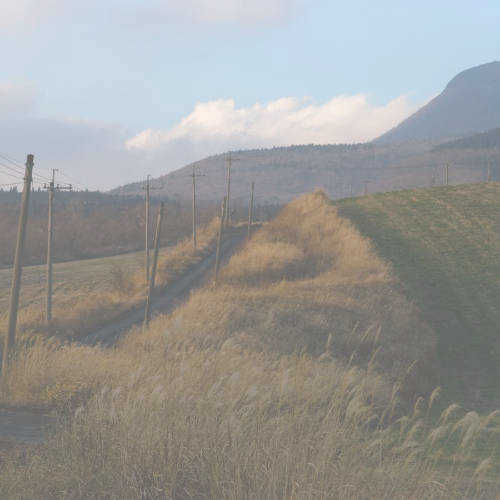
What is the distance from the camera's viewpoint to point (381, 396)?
40.8 feet

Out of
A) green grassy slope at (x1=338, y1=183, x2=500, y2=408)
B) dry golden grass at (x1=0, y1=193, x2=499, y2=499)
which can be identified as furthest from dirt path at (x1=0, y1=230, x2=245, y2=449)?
green grassy slope at (x1=338, y1=183, x2=500, y2=408)

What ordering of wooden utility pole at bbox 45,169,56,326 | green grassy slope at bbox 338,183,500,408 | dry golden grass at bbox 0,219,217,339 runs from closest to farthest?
green grassy slope at bbox 338,183,500,408 < dry golden grass at bbox 0,219,217,339 < wooden utility pole at bbox 45,169,56,326

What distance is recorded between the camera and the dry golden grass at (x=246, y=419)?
5.23 metres

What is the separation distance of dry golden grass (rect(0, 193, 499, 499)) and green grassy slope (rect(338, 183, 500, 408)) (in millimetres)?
2136

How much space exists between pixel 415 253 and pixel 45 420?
3028 cm

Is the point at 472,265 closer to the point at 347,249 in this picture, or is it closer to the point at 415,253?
the point at 415,253

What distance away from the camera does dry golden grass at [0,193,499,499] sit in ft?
17.1

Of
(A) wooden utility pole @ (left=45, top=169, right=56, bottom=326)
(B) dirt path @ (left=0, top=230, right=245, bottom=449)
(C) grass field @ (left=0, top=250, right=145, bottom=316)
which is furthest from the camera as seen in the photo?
(C) grass field @ (left=0, top=250, right=145, bottom=316)

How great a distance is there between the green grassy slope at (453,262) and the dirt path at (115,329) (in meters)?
12.8

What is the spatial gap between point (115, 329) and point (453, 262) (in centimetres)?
2132

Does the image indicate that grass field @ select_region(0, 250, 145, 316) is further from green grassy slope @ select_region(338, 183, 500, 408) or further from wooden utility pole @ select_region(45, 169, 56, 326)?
green grassy slope @ select_region(338, 183, 500, 408)

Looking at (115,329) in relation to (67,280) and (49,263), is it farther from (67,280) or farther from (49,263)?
(67,280)

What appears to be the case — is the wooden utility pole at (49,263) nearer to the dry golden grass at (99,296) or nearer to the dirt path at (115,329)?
the dry golden grass at (99,296)

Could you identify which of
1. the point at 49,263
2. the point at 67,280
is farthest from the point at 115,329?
the point at 67,280
